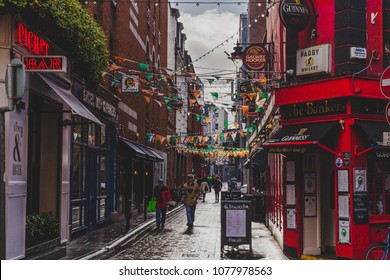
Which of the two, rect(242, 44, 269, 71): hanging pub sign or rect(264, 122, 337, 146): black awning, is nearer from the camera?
rect(264, 122, 337, 146): black awning

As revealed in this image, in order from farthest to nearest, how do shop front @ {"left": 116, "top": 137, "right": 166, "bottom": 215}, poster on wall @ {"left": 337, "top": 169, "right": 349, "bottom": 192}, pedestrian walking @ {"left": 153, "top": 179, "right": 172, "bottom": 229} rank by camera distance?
shop front @ {"left": 116, "top": 137, "right": 166, "bottom": 215}
pedestrian walking @ {"left": 153, "top": 179, "right": 172, "bottom": 229}
poster on wall @ {"left": 337, "top": 169, "right": 349, "bottom": 192}

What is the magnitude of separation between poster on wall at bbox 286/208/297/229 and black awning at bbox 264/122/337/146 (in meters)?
1.52

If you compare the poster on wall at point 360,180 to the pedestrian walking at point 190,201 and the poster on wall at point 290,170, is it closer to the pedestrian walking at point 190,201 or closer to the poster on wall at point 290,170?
the poster on wall at point 290,170

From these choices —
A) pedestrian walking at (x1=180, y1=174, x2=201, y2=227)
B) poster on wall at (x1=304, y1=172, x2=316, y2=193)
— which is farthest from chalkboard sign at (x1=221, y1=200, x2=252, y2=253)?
pedestrian walking at (x1=180, y1=174, x2=201, y2=227)

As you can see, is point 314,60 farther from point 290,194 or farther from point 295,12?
point 290,194

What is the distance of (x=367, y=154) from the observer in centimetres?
1033

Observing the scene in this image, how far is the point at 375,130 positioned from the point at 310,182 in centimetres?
203

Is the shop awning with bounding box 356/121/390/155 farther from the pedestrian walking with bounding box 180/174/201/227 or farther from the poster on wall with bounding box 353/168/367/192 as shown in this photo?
the pedestrian walking with bounding box 180/174/201/227

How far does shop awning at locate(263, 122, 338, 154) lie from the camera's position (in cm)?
1036

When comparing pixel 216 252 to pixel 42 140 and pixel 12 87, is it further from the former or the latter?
pixel 12 87

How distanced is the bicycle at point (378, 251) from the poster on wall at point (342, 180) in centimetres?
120
